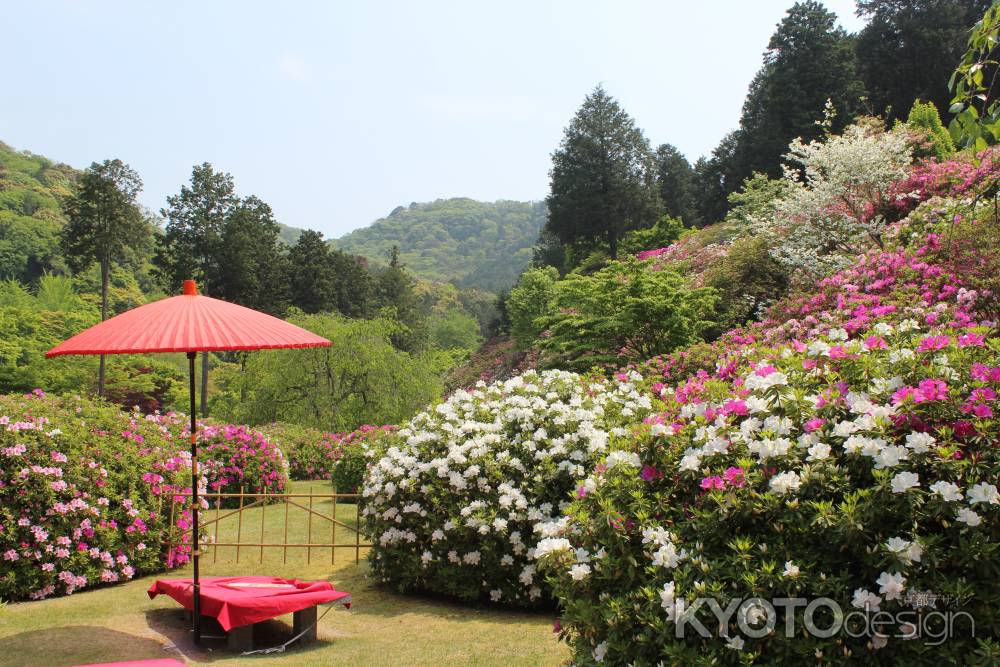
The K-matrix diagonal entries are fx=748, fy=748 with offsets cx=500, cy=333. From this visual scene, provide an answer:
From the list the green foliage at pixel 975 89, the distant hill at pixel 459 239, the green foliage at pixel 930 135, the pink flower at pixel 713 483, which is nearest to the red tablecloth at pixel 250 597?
the pink flower at pixel 713 483

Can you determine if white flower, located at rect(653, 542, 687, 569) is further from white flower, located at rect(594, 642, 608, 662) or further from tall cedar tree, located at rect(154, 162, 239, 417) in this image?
tall cedar tree, located at rect(154, 162, 239, 417)

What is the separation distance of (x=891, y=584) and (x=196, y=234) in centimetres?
3962

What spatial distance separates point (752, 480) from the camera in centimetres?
293

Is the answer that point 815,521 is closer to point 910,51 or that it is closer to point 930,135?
point 930,135

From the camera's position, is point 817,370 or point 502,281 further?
point 502,281

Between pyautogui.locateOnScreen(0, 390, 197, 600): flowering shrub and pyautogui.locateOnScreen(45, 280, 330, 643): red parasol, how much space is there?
222 cm

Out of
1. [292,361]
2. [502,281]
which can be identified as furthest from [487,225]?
[292,361]

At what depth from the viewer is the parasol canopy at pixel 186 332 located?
4.79m

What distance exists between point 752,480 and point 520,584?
372cm

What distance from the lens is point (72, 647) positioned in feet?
17.5

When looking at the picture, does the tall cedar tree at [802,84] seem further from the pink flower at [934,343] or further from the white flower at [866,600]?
the white flower at [866,600]

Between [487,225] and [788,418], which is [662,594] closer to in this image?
[788,418]

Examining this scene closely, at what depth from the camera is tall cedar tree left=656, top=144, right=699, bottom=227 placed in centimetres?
4184

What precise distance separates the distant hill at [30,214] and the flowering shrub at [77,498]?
41465mm
